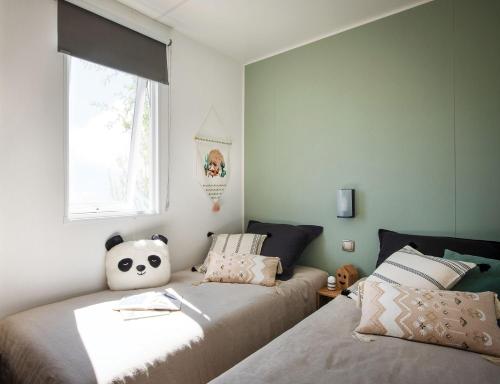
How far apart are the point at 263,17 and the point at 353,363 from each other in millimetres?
2340

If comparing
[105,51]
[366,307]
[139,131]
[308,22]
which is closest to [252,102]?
[308,22]

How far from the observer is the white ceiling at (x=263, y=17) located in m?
2.18

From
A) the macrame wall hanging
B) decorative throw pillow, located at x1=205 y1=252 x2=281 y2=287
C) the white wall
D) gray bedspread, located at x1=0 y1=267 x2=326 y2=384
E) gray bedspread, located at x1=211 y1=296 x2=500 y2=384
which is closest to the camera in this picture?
gray bedspread, located at x1=211 y1=296 x2=500 y2=384

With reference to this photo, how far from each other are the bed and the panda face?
3.51 ft

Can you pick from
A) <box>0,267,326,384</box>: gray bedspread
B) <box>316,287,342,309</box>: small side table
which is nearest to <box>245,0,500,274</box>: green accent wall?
<box>316,287,342,309</box>: small side table

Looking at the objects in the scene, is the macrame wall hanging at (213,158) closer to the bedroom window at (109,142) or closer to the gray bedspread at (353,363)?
the bedroom window at (109,142)

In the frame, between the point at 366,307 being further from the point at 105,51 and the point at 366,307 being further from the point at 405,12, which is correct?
the point at 105,51

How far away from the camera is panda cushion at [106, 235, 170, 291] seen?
2.03 m

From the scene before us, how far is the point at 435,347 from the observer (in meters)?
1.30

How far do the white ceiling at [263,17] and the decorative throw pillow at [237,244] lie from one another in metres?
1.72

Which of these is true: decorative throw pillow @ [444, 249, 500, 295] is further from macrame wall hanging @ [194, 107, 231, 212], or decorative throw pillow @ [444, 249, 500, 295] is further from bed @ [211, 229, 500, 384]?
macrame wall hanging @ [194, 107, 231, 212]

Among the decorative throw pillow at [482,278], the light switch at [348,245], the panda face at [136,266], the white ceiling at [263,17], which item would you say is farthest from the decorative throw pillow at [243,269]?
the white ceiling at [263,17]

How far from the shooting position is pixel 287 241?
2.50 metres

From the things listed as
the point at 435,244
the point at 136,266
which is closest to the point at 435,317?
the point at 435,244
